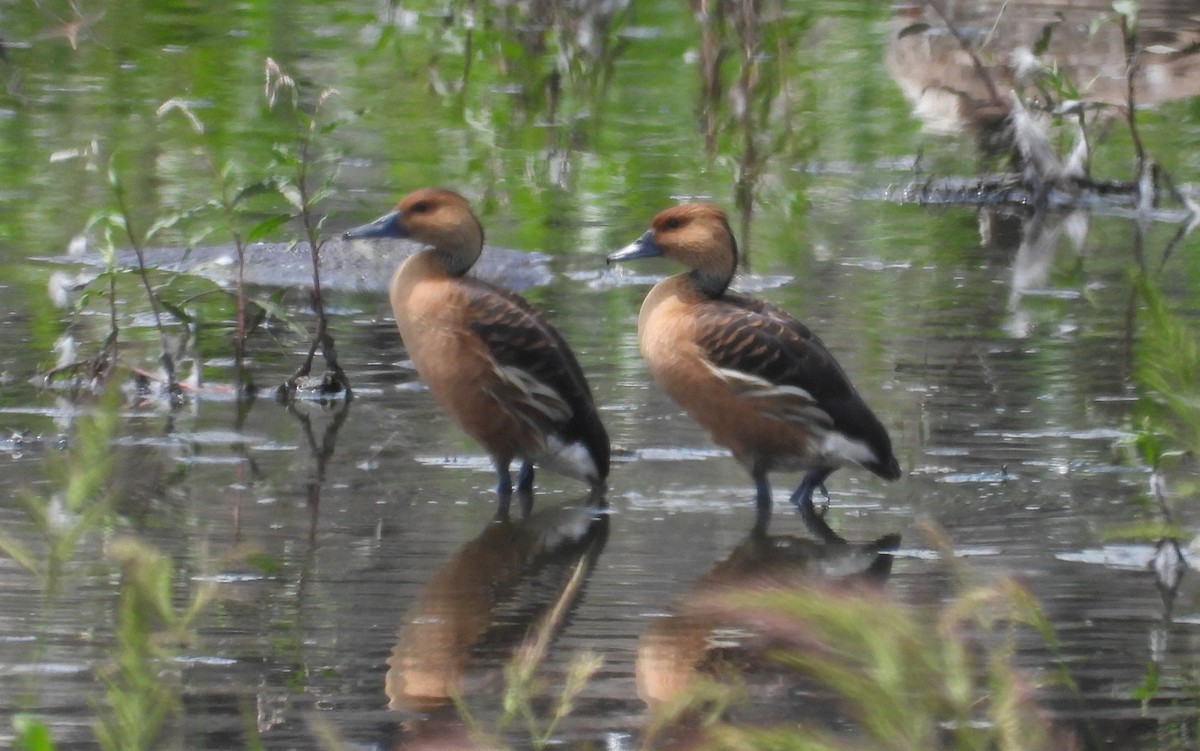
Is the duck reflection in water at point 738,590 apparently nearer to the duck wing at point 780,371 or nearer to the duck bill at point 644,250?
the duck wing at point 780,371

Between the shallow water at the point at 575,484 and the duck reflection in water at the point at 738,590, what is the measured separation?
3cm

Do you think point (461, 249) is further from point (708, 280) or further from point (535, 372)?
point (708, 280)

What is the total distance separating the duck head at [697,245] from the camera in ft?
23.0

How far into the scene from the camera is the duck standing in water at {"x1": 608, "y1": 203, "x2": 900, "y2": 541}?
6.53 m

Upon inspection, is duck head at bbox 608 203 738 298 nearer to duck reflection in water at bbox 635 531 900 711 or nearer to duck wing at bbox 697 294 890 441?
duck wing at bbox 697 294 890 441

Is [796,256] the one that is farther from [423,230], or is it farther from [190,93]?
[190,93]

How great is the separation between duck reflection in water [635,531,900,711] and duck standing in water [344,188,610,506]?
2.26 feet

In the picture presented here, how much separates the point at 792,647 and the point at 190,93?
9.69 meters

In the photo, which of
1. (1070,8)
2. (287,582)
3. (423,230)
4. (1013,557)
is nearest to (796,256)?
(423,230)

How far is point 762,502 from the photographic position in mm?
6598

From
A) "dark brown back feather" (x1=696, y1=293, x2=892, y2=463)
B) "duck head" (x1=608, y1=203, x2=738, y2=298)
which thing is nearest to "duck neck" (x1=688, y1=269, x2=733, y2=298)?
"duck head" (x1=608, y1=203, x2=738, y2=298)

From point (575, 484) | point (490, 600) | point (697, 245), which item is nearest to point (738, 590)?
point (490, 600)

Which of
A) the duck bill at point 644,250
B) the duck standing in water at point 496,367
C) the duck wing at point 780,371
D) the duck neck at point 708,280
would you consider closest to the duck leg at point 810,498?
the duck wing at point 780,371

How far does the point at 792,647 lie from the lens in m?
4.97
